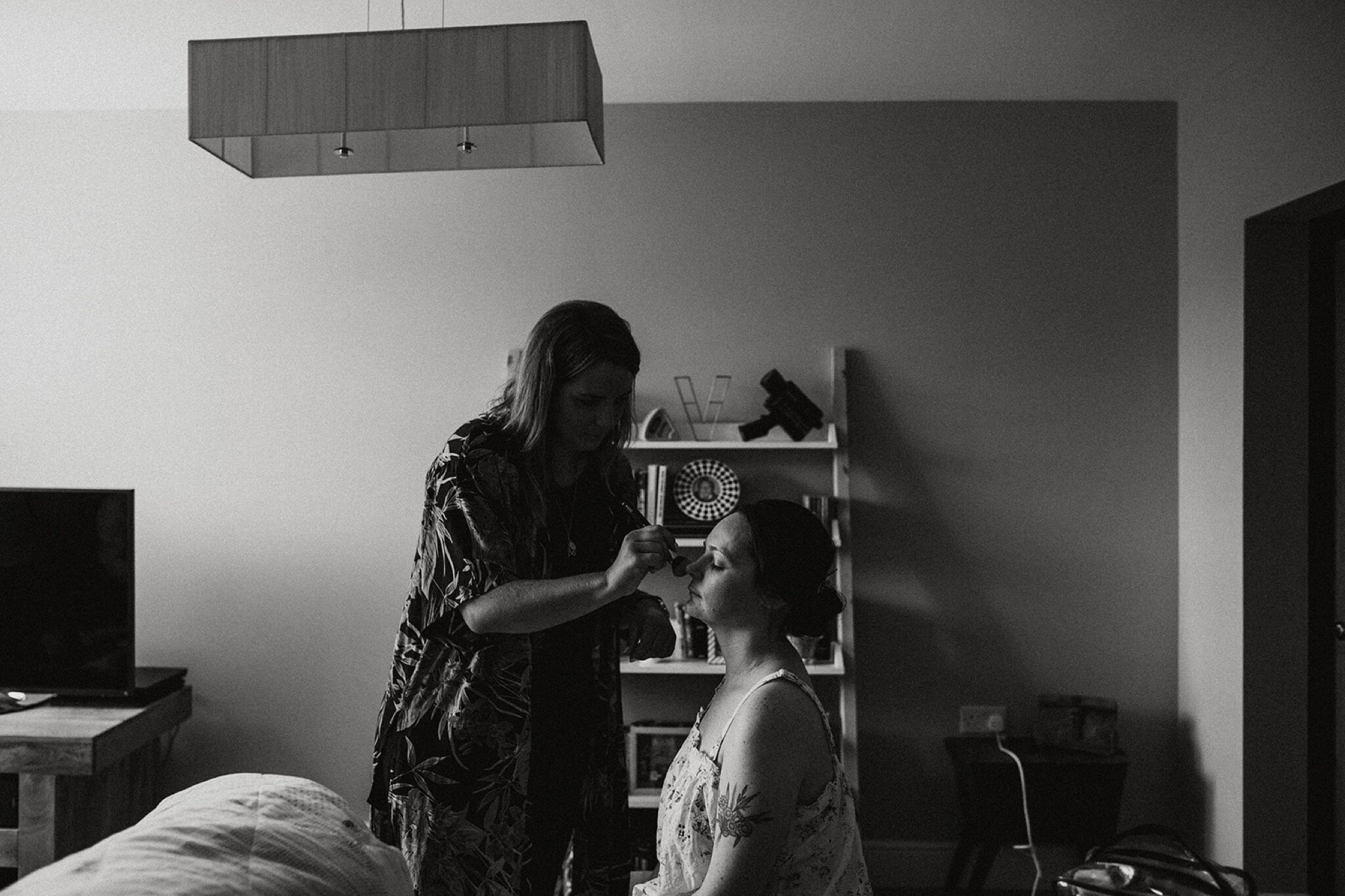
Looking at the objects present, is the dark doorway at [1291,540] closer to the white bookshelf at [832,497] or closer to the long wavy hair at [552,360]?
the white bookshelf at [832,497]

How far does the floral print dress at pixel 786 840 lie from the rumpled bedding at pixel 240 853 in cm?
50

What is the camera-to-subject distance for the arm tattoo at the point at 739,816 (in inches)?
53.2

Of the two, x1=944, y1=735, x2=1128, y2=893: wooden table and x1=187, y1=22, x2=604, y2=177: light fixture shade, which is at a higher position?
x1=187, y1=22, x2=604, y2=177: light fixture shade

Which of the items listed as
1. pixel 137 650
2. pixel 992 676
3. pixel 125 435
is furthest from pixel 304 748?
pixel 992 676

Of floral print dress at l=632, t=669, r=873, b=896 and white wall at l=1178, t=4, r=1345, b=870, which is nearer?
floral print dress at l=632, t=669, r=873, b=896

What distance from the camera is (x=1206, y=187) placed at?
353cm

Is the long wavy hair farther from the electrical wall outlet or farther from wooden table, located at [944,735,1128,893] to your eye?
the electrical wall outlet

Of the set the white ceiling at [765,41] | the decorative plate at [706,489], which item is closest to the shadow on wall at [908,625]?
the decorative plate at [706,489]

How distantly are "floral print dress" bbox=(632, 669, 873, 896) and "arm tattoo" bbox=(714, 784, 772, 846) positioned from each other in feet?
0.13

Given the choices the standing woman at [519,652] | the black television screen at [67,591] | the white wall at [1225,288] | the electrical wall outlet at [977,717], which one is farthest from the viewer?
the electrical wall outlet at [977,717]

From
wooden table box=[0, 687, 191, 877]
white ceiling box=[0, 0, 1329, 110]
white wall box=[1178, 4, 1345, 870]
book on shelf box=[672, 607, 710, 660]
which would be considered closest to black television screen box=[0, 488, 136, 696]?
wooden table box=[0, 687, 191, 877]

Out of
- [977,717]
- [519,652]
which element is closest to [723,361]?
[977,717]

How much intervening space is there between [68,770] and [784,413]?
7.88ft

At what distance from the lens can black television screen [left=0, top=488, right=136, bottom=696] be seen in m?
3.38
